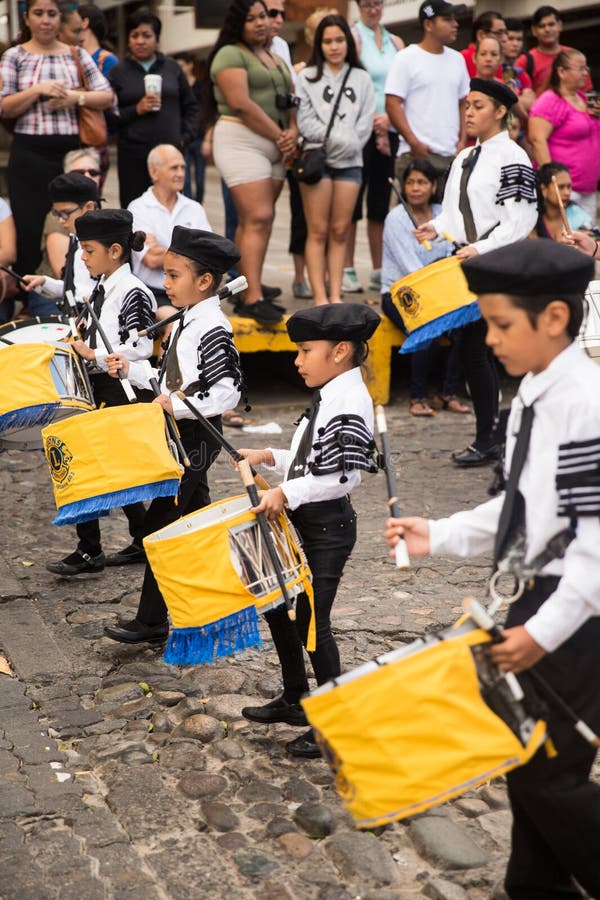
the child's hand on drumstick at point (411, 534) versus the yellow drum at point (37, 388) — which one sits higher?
the child's hand on drumstick at point (411, 534)

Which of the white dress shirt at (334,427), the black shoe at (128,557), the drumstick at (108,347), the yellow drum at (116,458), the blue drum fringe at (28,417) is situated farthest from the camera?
the black shoe at (128,557)

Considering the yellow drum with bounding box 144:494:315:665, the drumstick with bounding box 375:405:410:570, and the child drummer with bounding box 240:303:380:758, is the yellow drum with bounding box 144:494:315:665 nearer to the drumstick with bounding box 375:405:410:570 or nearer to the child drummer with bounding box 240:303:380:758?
the child drummer with bounding box 240:303:380:758

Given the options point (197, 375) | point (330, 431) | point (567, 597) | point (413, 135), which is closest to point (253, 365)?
point (413, 135)

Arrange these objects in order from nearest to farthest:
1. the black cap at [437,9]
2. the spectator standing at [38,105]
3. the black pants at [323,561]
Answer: the black pants at [323,561], the spectator standing at [38,105], the black cap at [437,9]

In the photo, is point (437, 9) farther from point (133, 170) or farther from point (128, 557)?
point (128, 557)

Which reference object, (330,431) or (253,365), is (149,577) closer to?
(330,431)

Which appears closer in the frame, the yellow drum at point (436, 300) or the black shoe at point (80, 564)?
the black shoe at point (80, 564)

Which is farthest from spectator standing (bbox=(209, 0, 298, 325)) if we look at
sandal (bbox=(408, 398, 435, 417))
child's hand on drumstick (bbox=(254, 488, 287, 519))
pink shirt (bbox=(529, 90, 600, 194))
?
child's hand on drumstick (bbox=(254, 488, 287, 519))

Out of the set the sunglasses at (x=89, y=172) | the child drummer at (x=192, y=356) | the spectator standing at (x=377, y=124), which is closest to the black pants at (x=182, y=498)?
the child drummer at (x=192, y=356)

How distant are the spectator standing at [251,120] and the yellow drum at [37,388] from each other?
3237 millimetres

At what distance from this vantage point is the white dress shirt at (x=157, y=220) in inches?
285

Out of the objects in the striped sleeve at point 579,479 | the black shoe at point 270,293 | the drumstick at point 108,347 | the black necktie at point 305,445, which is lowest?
the black shoe at point 270,293

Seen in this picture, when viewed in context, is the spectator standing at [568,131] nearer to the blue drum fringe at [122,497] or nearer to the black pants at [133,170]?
the black pants at [133,170]

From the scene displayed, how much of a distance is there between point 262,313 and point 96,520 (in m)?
3.10
